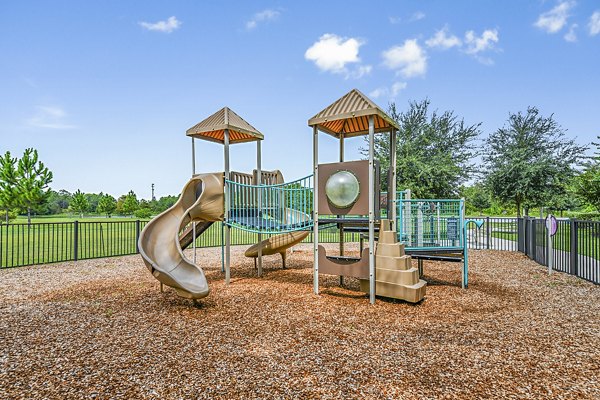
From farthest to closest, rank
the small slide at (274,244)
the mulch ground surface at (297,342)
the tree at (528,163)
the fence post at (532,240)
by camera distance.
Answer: the tree at (528,163) < the fence post at (532,240) < the small slide at (274,244) < the mulch ground surface at (297,342)

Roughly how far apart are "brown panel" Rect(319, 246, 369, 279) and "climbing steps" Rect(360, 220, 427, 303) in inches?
7.4

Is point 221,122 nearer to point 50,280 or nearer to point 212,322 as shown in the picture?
point 212,322

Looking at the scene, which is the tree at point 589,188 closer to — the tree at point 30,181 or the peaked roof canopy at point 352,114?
the peaked roof canopy at point 352,114

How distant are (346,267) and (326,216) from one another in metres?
1.22

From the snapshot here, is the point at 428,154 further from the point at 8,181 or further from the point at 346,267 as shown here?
the point at 8,181

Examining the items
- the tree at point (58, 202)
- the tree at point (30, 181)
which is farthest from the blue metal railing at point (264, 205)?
the tree at point (58, 202)

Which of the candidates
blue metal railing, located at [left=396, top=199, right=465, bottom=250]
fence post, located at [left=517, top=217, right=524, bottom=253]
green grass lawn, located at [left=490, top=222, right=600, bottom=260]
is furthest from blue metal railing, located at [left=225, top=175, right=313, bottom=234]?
fence post, located at [left=517, top=217, right=524, bottom=253]

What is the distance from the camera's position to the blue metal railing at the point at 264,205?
301 inches

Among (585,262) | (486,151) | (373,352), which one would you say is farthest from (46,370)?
(486,151)

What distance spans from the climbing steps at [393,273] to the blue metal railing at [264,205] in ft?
5.82

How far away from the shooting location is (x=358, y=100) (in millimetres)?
6453

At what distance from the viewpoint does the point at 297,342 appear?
428 centimetres

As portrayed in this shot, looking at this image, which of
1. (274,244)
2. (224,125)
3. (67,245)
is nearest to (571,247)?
(274,244)

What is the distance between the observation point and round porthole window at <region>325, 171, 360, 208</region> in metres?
6.35
